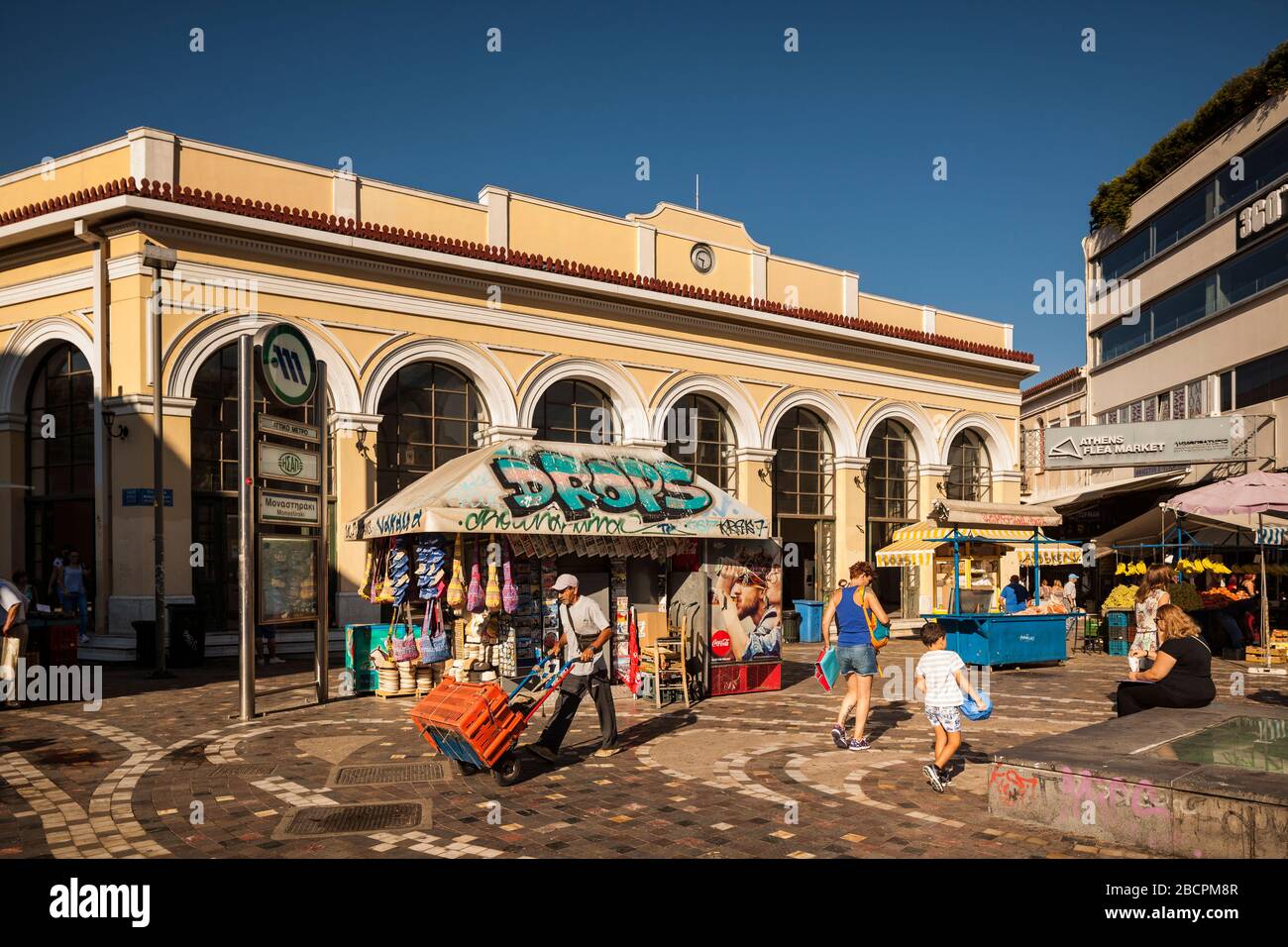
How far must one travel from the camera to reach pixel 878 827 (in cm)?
653

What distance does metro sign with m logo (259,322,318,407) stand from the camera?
1131 centimetres

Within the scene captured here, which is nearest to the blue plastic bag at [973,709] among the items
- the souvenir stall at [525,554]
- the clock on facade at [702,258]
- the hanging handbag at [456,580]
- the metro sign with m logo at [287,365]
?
the souvenir stall at [525,554]

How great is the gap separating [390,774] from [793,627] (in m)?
14.8

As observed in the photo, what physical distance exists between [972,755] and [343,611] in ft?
39.9

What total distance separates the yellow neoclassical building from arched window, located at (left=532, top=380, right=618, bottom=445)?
0.16 feet

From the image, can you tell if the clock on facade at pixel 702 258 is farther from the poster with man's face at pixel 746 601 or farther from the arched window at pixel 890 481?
the poster with man's face at pixel 746 601

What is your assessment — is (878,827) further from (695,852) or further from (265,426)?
(265,426)

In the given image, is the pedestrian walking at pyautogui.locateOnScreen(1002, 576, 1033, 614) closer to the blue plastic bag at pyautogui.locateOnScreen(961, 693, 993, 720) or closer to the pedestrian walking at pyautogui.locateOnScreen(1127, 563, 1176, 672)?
the pedestrian walking at pyautogui.locateOnScreen(1127, 563, 1176, 672)

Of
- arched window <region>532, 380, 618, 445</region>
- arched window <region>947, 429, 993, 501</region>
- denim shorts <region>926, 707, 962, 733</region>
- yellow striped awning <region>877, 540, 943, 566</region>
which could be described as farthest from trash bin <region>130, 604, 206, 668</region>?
arched window <region>947, 429, 993, 501</region>

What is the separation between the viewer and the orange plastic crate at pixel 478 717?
7484 mm

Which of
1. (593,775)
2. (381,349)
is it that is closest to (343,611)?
(381,349)

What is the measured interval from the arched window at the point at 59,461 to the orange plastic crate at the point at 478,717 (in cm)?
1207

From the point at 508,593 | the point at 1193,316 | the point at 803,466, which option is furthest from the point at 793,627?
the point at 1193,316
